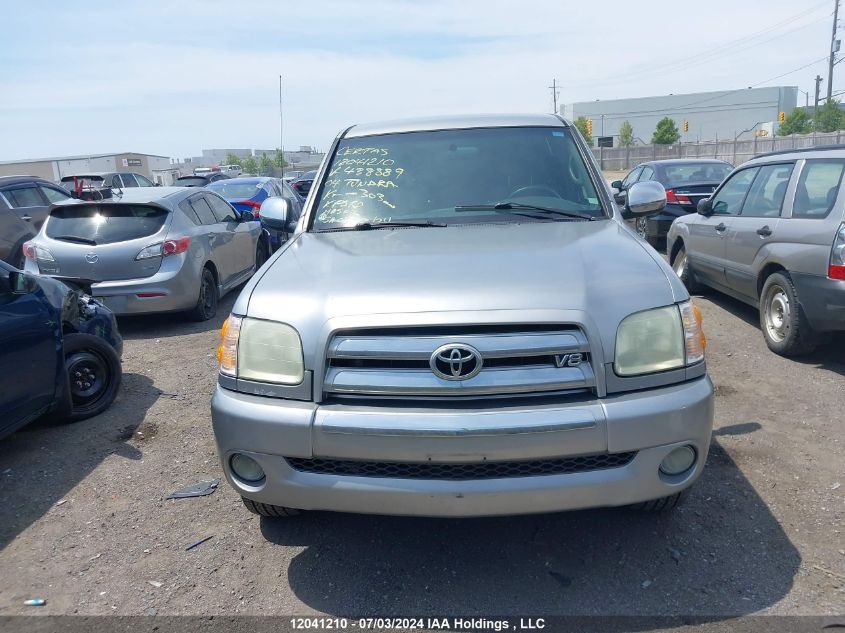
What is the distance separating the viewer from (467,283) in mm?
2957

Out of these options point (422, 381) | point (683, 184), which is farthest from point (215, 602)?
point (683, 184)

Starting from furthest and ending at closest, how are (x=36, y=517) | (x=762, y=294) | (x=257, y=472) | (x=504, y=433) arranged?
(x=762, y=294)
(x=36, y=517)
(x=257, y=472)
(x=504, y=433)

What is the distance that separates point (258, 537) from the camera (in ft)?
11.7

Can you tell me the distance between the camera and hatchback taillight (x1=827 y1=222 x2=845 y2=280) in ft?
18.0

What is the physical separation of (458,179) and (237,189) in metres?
10.6

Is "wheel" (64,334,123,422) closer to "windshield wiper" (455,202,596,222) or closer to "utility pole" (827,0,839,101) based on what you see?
"windshield wiper" (455,202,596,222)

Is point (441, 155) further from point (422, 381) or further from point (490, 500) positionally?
point (490, 500)

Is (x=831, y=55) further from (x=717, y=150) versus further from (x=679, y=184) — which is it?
(x=679, y=184)

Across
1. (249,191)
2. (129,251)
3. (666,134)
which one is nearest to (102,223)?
(129,251)

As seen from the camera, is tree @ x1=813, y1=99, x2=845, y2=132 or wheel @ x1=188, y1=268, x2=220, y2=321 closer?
wheel @ x1=188, y1=268, x2=220, y2=321

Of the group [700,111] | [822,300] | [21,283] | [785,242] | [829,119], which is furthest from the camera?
[700,111]

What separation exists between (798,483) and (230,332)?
124 inches

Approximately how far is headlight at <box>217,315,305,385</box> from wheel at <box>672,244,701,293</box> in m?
6.59

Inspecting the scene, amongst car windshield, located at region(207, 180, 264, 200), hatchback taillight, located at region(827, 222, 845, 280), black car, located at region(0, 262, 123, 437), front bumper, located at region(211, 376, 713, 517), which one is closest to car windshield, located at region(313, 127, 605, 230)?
front bumper, located at region(211, 376, 713, 517)
